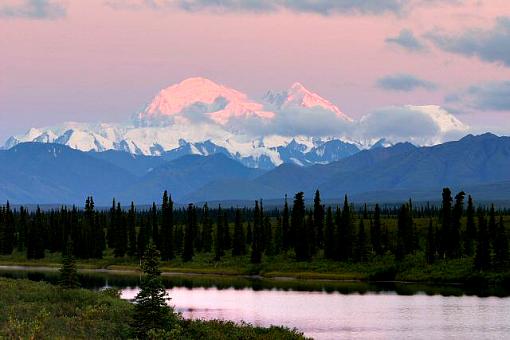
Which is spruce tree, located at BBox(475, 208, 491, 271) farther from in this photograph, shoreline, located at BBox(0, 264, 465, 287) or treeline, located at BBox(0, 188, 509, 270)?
shoreline, located at BBox(0, 264, 465, 287)

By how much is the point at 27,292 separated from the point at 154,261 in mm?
20780

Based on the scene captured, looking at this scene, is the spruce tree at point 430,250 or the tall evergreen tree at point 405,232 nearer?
the spruce tree at point 430,250

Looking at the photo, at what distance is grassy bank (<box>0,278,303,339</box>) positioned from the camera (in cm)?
5469

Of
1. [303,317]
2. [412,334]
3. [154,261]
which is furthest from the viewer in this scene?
[303,317]

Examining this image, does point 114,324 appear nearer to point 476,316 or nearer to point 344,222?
point 476,316

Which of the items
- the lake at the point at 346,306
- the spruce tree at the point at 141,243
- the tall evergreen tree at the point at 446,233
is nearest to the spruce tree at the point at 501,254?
the lake at the point at 346,306

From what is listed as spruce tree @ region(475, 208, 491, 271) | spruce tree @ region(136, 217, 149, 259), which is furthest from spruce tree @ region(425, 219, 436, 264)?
spruce tree @ region(136, 217, 149, 259)

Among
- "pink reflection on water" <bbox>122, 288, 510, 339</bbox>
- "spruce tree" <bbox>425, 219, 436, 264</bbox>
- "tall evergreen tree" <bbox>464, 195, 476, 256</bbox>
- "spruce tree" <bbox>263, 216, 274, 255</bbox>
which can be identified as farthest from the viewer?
"spruce tree" <bbox>263, 216, 274, 255</bbox>

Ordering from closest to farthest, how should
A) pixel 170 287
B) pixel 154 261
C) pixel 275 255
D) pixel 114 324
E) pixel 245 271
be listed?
1. pixel 154 261
2. pixel 114 324
3. pixel 170 287
4. pixel 245 271
5. pixel 275 255

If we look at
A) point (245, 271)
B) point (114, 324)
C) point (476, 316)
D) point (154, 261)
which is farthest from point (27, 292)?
point (245, 271)

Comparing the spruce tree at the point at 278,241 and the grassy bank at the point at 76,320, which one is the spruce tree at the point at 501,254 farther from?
the grassy bank at the point at 76,320

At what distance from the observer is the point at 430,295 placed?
11994cm

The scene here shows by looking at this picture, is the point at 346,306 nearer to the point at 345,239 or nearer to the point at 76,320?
the point at 76,320

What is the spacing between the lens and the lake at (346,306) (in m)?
84.3
